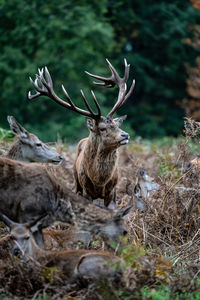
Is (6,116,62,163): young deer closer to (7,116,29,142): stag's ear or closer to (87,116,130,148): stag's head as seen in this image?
(7,116,29,142): stag's ear

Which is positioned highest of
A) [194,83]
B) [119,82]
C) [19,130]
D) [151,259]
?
[151,259]

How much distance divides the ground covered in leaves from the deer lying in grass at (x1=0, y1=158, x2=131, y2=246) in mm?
338

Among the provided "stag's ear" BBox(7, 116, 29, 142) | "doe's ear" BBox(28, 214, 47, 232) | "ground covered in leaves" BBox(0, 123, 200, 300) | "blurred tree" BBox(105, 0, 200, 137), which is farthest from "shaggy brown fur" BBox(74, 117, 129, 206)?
"blurred tree" BBox(105, 0, 200, 137)

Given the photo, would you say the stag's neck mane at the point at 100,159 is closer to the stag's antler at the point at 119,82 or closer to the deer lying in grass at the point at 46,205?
the stag's antler at the point at 119,82

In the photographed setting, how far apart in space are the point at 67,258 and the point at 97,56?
25.0 meters

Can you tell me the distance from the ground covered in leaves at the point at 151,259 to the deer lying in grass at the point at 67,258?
101 mm

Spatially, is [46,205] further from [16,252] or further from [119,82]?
[119,82]

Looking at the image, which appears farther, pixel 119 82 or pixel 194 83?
pixel 194 83

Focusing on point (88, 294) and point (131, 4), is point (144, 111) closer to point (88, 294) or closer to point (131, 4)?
point (131, 4)

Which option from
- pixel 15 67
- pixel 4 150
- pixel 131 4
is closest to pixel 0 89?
pixel 15 67

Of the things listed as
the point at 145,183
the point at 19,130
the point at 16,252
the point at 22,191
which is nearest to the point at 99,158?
the point at 145,183

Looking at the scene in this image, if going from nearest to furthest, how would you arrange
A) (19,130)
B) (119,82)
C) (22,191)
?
1. (22,191)
2. (19,130)
3. (119,82)

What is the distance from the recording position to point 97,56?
30500 mm

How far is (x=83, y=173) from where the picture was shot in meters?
9.62
